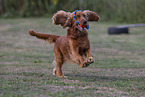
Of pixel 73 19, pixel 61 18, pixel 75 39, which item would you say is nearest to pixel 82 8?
pixel 61 18

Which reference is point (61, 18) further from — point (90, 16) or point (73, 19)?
point (90, 16)

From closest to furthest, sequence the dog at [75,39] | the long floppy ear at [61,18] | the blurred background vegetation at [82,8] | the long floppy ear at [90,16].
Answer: the dog at [75,39] → the long floppy ear at [61,18] → the long floppy ear at [90,16] → the blurred background vegetation at [82,8]

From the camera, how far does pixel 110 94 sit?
15.7 ft

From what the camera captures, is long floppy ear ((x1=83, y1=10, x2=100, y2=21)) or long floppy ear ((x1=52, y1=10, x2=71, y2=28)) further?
long floppy ear ((x1=83, y1=10, x2=100, y2=21))

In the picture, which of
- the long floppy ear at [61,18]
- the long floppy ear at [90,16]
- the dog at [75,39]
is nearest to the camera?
the dog at [75,39]

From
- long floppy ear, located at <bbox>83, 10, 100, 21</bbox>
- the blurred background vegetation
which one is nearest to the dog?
long floppy ear, located at <bbox>83, 10, 100, 21</bbox>

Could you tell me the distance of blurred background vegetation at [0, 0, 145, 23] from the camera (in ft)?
79.6

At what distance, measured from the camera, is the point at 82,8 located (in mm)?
27203

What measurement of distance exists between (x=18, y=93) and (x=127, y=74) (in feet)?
10.4

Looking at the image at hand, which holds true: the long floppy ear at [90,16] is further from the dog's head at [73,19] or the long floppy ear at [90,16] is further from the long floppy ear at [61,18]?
the long floppy ear at [61,18]

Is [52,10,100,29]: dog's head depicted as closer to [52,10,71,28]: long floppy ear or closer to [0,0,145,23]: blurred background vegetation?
[52,10,71,28]: long floppy ear

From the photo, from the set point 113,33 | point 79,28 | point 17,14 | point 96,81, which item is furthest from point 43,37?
point 17,14

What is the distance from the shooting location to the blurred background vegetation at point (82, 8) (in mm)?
24266

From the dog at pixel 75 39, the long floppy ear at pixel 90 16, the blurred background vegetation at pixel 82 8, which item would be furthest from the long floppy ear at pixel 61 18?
the blurred background vegetation at pixel 82 8
